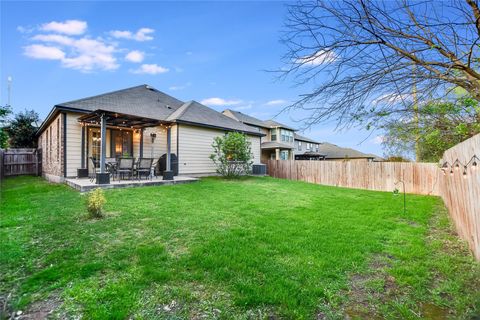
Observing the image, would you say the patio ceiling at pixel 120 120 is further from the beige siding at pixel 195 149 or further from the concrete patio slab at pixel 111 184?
the concrete patio slab at pixel 111 184

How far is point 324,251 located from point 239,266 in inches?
51.0

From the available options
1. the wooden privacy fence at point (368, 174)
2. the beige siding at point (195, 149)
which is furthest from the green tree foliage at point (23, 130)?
the wooden privacy fence at point (368, 174)

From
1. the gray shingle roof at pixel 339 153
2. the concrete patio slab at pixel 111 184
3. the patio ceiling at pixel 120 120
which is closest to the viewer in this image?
the concrete patio slab at pixel 111 184

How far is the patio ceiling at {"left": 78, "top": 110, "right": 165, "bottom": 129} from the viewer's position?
8.46 metres

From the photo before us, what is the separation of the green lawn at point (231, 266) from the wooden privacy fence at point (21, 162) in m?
12.3

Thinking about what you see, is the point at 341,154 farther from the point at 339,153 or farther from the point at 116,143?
the point at 116,143

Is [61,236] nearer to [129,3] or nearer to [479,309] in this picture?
[479,309]

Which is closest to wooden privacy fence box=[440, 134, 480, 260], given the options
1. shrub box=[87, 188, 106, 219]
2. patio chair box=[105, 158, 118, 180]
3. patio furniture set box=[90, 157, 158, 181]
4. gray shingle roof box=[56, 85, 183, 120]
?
shrub box=[87, 188, 106, 219]

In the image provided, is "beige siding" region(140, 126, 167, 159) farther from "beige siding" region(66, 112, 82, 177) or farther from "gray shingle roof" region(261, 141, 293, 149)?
"gray shingle roof" region(261, 141, 293, 149)

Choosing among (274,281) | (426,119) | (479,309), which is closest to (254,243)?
(274,281)

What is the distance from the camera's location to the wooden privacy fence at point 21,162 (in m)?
14.2

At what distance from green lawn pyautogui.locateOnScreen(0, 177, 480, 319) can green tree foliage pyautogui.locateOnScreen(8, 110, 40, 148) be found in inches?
623

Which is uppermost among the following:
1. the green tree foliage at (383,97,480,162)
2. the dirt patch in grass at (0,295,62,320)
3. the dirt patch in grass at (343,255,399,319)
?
the green tree foliage at (383,97,480,162)

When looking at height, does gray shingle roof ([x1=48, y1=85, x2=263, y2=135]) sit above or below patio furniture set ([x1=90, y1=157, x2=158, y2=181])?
above
